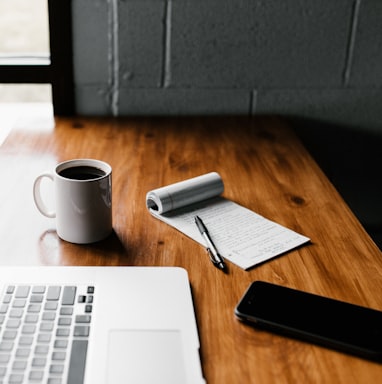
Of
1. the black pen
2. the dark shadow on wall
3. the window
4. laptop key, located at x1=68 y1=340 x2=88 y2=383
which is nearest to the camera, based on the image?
laptop key, located at x1=68 y1=340 x2=88 y2=383

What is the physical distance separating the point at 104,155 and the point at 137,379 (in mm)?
729

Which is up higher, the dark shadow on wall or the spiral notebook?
the spiral notebook

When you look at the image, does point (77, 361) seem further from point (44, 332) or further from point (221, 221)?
point (221, 221)

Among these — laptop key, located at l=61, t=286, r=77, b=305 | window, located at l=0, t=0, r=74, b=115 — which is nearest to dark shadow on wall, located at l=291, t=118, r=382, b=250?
window, located at l=0, t=0, r=74, b=115

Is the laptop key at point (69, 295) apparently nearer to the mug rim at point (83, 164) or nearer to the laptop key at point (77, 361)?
the laptop key at point (77, 361)

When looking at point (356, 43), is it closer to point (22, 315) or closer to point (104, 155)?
point (104, 155)

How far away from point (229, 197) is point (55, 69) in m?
0.71

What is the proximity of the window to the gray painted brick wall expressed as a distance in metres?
0.03

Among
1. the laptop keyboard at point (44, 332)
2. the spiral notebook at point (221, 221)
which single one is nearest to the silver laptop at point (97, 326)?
the laptop keyboard at point (44, 332)

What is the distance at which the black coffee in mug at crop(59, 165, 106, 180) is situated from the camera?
37.3 inches

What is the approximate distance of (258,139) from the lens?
1468mm

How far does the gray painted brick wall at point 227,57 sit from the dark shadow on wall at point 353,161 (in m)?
0.06

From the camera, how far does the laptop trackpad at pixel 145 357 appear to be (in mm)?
664

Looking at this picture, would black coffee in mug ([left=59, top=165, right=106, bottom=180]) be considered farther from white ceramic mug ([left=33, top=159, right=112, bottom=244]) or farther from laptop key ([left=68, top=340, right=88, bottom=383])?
laptop key ([left=68, top=340, right=88, bottom=383])
